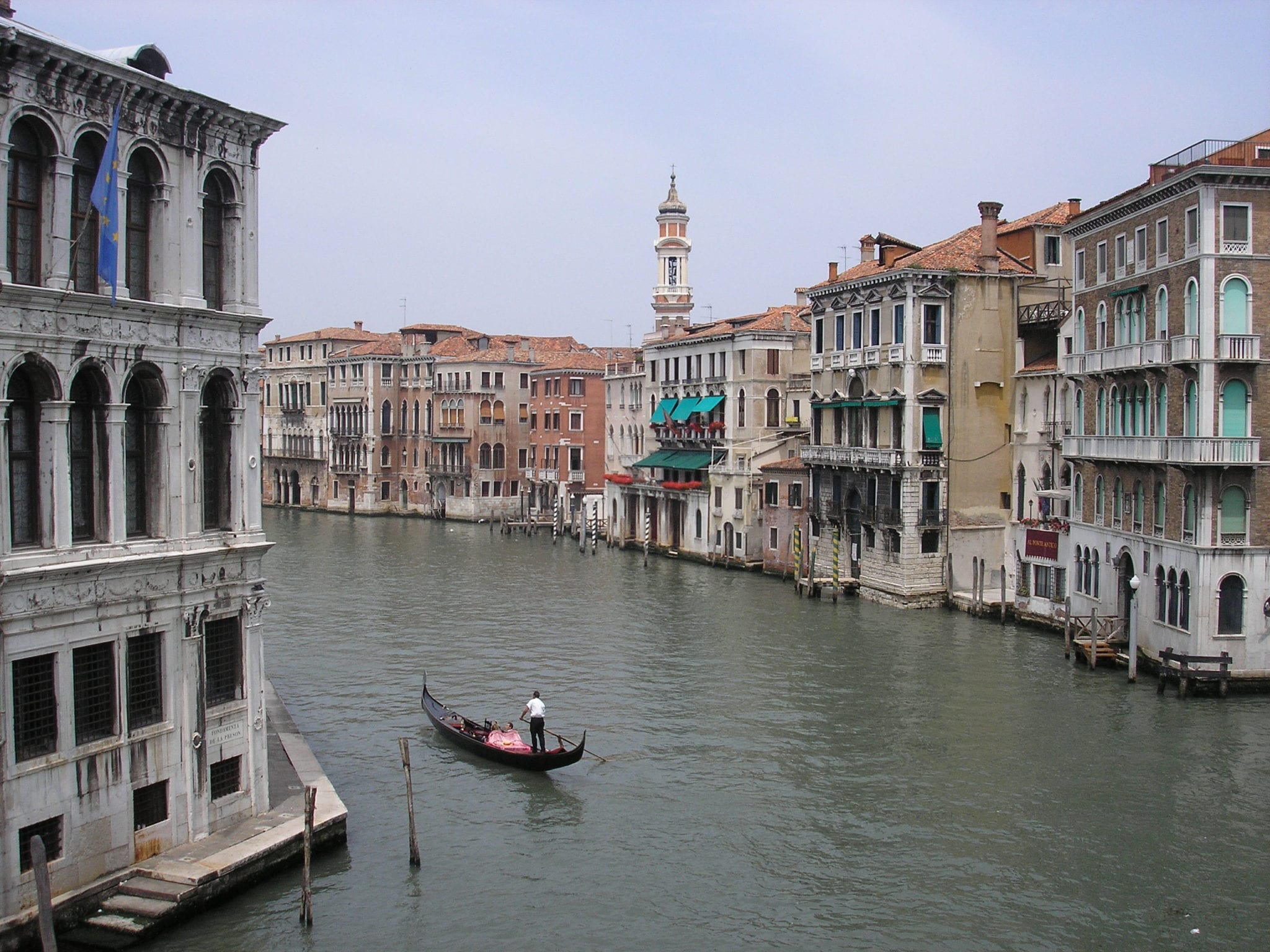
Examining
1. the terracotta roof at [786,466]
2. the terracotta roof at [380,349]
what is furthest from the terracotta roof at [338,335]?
the terracotta roof at [786,466]

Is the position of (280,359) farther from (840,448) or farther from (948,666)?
(948,666)

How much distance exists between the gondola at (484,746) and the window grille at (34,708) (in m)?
8.06

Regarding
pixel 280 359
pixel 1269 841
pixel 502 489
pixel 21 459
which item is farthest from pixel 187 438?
pixel 280 359

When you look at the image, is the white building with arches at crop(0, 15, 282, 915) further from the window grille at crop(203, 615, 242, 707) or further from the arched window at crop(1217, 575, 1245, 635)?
the arched window at crop(1217, 575, 1245, 635)

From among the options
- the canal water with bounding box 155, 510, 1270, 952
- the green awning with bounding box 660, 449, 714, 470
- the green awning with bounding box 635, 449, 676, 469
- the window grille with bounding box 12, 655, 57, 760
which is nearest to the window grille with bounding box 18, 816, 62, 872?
the window grille with bounding box 12, 655, 57, 760

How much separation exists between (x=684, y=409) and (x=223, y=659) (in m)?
37.5

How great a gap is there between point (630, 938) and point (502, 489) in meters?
53.5

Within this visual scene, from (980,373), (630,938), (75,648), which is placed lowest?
(630,938)

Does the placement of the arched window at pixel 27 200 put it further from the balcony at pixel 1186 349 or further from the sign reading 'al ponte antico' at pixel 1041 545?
the sign reading 'al ponte antico' at pixel 1041 545

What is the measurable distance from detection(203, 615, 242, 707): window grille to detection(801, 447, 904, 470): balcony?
23.9 m

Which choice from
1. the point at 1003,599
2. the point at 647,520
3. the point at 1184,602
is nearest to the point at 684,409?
the point at 647,520

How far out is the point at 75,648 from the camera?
40.5ft

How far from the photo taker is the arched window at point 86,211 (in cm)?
1253

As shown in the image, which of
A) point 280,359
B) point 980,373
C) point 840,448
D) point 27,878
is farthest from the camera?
point 280,359
